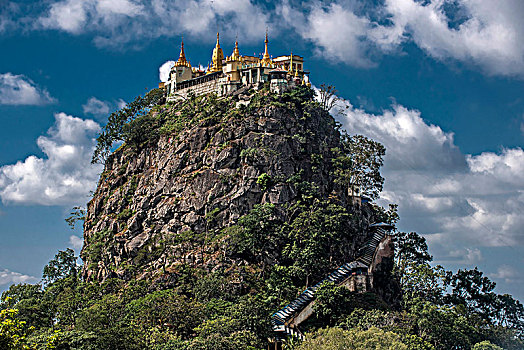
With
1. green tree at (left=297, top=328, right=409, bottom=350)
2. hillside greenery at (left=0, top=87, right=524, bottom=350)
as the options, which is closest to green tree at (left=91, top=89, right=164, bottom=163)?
hillside greenery at (left=0, top=87, right=524, bottom=350)

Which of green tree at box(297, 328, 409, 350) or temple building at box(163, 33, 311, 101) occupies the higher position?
temple building at box(163, 33, 311, 101)

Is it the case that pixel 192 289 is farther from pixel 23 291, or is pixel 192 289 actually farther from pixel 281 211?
pixel 23 291

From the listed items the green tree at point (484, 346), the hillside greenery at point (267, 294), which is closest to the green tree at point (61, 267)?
the hillside greenery at point (267, 294)

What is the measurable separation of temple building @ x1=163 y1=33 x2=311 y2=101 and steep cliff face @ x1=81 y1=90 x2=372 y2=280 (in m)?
4.44

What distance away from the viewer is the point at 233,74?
101375mm

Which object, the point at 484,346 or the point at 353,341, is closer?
the point at 353,341

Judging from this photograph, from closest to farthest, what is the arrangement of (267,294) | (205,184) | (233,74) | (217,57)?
1. (267,294)
2. (205,184)
3. (233,74)
4. (217,57)

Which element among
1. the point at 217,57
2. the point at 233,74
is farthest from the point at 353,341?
the point at 217,57

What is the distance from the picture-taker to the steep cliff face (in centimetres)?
8494

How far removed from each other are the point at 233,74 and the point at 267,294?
39620mm

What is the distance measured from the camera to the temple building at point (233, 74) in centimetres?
9875

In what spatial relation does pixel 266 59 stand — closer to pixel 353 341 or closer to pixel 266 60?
pixel 266 60

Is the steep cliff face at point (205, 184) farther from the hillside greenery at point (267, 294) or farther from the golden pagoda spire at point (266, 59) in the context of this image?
the golden pagoda spire at point (266, 59)

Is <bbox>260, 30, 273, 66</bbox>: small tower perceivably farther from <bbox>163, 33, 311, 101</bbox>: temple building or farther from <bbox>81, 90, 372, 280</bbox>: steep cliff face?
<bbox>81, 90, 372, 280</bbox>: steep cliff face
